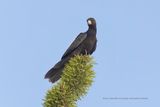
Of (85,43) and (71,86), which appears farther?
(85,43)

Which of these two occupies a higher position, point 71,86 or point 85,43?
point 85,43

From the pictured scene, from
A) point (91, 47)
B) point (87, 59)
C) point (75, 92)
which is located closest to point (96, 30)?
point (91, 47)

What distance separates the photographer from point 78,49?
994 cm

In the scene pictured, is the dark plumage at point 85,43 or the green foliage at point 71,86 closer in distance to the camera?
the green foliage at point 71,86

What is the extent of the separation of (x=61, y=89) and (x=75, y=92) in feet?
0.41

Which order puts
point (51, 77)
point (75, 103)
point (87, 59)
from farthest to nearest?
1. point (51, 77)
2. point (87, 59)
3. point (75, 103)

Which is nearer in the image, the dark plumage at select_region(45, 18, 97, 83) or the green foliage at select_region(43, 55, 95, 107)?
the green foliage at select_region(43, 55, 95, 107)

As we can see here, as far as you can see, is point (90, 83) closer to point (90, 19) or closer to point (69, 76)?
point (69, 76)

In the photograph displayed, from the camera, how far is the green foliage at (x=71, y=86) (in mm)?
2871

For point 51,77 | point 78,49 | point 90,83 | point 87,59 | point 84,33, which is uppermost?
point 84,33

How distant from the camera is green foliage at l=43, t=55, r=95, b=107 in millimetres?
2871

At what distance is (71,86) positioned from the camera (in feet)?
10.4

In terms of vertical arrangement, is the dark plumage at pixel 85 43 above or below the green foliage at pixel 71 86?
above

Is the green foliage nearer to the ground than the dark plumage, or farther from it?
nearer to the ground
